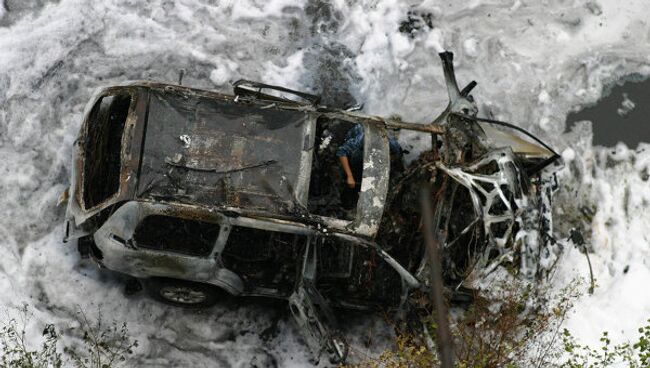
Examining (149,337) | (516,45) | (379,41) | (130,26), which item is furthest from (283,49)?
(149,337)

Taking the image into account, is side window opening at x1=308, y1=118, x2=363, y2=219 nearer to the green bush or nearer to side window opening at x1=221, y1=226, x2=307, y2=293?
side window opening at x1=221, y1=226, x2=307, y2=293

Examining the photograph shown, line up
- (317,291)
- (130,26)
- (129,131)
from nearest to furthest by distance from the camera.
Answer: (129,131) < (317,291) < (130,26)

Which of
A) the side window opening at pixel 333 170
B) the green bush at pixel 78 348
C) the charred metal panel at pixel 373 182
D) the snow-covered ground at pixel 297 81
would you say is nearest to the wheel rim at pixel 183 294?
the snow-covered ground at pixel 297 81

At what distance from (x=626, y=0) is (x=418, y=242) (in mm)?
4389

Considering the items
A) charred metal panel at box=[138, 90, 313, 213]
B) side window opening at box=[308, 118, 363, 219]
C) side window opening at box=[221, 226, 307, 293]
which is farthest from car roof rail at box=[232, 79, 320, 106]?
side window opening at box=[221, 226, 307, 293]

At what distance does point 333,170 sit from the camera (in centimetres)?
635

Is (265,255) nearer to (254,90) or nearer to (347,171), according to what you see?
(347,171)

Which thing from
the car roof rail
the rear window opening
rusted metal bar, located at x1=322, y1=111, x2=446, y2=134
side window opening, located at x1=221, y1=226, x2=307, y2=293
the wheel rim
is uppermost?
the car roof rail

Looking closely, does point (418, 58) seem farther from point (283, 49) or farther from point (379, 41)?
point (283, 49)

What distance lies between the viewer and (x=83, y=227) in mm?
5770

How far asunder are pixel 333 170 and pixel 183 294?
1.89 meters

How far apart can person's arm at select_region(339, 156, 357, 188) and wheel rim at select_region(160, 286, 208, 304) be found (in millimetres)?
1744

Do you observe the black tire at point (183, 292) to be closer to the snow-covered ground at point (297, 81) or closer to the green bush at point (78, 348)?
the snow-covered ground at point (297, 81)

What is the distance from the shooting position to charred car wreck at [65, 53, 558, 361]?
5.53 metres
